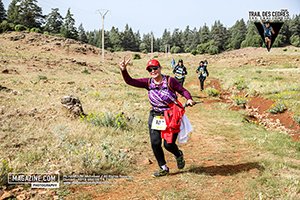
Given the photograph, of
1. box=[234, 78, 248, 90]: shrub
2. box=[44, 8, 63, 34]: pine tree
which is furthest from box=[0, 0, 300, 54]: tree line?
box=[234, 78, 248, 90]: shrub

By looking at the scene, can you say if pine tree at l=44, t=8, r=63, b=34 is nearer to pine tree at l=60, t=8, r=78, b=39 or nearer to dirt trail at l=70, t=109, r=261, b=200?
pine tree at l=60, t=8, r=78, b=39

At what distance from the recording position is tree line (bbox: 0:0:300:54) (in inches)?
2366

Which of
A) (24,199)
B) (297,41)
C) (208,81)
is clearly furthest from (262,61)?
(297,41)

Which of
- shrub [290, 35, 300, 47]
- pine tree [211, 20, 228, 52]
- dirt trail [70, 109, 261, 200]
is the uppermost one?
pine tree [211, 20, 228, 52]

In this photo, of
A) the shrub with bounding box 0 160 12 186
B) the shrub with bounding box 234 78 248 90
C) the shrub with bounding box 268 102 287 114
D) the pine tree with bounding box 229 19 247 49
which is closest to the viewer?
the shrub with bounding box 0 160 12 186

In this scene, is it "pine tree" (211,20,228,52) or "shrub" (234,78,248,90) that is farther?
"pine tree" (211,20,228,52)

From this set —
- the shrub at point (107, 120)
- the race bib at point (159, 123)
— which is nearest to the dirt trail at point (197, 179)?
the race bib at point (159, 123)

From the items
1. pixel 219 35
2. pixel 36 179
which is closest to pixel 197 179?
pixel 36 179

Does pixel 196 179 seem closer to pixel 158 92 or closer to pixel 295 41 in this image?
pixel 158 92

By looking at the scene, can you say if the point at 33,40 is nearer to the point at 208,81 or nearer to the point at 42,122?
the point at 208,81

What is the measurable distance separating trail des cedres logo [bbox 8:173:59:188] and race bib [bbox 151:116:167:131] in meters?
1.95

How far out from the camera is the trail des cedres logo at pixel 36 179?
4.66m

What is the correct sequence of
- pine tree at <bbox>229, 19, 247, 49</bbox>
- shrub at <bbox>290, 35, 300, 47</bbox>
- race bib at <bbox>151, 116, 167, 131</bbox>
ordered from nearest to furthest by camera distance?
1. race bib at <bbox>151, 116, 167, 131</bbox>
2. shrub at <bbox>290, 35, 300, 47</bbox>
3. pine tree at <bbox>229, 19, 247, 49</bbox>

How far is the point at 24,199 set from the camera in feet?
14.0
